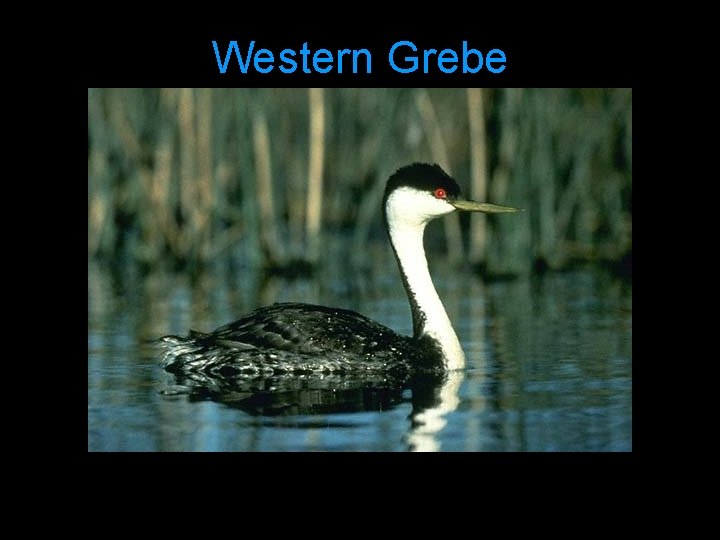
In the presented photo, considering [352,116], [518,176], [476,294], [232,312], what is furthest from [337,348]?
[352,116]

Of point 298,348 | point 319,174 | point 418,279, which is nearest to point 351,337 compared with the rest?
point 298,348

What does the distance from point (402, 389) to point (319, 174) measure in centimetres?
653

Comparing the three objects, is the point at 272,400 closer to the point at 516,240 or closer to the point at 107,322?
the point at 107,322

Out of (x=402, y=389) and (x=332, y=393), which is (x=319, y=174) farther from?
(x=332, y=393)

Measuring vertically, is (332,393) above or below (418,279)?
below

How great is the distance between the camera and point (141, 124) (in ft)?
51.9

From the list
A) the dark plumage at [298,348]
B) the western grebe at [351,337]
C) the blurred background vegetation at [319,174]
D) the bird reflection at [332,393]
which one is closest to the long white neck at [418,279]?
the western grebe at [351,337]

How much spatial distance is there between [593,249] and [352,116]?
11.9ft

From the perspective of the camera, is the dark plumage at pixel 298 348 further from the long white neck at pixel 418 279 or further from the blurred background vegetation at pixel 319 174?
the blurred background vegetation at pixel 319 174

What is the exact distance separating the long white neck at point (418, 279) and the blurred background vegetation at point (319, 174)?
4.77m

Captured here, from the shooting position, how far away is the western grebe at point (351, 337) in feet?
29.7

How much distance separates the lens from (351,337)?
912 cm

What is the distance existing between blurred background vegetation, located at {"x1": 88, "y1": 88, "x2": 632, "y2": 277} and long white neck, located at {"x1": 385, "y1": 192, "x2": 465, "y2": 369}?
477 cm

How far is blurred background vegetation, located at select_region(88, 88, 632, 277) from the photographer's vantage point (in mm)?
14812
